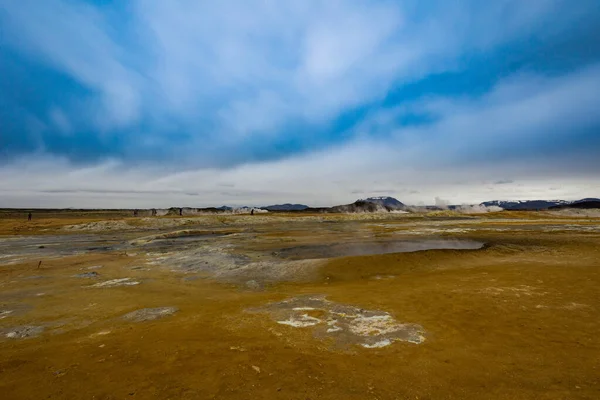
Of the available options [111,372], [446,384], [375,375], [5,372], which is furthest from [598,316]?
[5,372]

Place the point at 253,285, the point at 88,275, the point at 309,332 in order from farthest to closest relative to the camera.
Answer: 1. the point at 88,275
2. the point at 253,285
3. the point at 309,332

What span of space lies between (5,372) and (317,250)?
707 inches

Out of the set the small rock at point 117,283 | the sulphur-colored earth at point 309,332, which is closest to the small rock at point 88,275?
the sulphur-colored earth at point 309,332

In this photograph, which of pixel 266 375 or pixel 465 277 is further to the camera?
pixel 465 277

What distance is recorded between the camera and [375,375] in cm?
544

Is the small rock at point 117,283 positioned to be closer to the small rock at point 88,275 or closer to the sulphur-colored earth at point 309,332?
the sulphur-colored earth at point 309,332

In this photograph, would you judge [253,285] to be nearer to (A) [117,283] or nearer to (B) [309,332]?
(A) [117,283]

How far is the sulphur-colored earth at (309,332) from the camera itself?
17.0 ft

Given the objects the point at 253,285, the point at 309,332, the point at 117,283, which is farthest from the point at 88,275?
the point at 309,332

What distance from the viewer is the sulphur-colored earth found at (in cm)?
518

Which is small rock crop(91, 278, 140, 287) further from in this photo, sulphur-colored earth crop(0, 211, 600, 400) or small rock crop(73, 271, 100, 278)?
small rock crop(73, 271, 100, 278)

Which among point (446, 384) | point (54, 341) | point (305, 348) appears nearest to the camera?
point (446, 384)

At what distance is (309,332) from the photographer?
24.5ft

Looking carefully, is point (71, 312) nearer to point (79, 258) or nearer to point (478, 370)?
point (478, 370)
